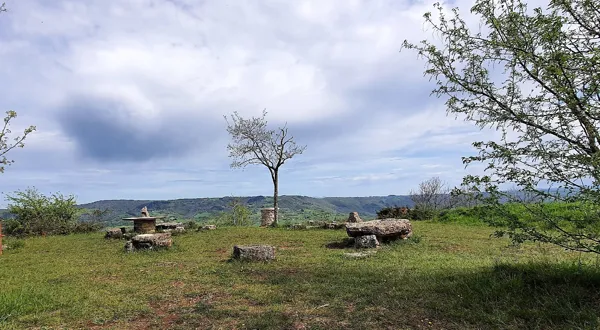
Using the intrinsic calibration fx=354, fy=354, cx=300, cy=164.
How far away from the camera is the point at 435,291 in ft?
20.4

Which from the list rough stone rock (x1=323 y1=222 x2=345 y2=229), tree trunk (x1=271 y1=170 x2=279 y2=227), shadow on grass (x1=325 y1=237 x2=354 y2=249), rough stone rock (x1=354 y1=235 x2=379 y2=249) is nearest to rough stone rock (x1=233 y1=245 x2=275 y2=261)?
shadow on grass (x1=325 y1=237 x2=354 y2=249)

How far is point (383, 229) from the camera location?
12492 mm

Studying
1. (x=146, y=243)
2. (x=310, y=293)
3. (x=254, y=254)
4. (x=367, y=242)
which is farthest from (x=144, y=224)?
(x=310, y=293)

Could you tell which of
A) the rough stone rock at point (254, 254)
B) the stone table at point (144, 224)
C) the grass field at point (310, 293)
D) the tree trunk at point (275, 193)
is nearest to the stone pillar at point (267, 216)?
the tree trunk at point (275, 193)

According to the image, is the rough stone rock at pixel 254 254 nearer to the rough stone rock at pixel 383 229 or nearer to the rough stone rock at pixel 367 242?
the rough stone rock at pixel 367 242

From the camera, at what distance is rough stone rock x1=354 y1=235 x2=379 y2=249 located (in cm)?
1200

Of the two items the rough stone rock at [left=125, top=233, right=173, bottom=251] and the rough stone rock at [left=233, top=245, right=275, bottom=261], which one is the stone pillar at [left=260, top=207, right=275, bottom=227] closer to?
the rough stone rock at [left=125, top=233, right=173, bottom=251]

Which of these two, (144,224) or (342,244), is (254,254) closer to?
(342,244)

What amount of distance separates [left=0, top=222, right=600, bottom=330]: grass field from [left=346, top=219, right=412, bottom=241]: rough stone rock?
210 centimetres

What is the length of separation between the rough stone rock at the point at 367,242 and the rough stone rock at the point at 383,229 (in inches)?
13.8

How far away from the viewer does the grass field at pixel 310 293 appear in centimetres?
501

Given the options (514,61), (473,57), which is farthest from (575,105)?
(473,57)

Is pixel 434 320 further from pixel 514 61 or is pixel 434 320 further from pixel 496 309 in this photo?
pixel 514 61

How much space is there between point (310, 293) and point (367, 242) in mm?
5979
